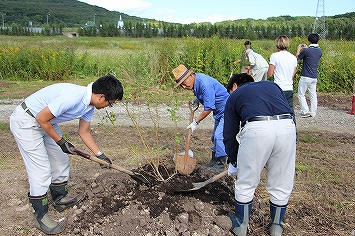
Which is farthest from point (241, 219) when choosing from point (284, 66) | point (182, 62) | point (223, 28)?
point (223, 28)

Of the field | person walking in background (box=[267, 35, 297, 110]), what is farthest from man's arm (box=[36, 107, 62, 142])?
person walking in background (box=[267, 35, 297, 110])

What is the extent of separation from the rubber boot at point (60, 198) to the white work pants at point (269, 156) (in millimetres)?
1822

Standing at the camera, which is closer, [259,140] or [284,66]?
[259,140]

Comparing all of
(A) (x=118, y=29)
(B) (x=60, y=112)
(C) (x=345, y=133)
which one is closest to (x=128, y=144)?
(B) (x=60, y=112)

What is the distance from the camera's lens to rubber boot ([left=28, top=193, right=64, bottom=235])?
3.32 m

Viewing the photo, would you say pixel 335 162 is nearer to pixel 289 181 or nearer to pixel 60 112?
pixel 289 181

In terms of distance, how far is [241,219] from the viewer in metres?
3.33

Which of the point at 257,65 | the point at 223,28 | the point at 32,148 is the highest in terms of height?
the point at 223,28

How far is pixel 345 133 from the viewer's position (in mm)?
7094

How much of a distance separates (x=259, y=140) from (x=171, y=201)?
132cm

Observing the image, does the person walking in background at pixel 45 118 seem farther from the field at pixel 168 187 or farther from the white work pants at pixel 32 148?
the field at pixel 168 187

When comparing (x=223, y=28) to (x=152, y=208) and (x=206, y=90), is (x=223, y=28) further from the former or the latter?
(x=152, y=208)

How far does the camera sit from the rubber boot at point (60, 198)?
3764mm

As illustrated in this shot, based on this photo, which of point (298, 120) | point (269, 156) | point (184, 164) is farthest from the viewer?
point (298, 120)
